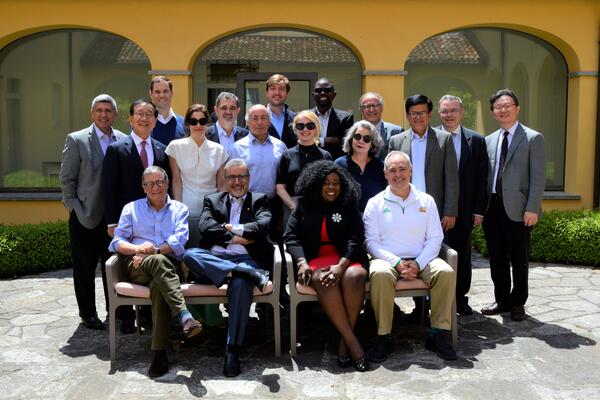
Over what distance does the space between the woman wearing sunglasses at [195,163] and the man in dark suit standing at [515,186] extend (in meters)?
2.38

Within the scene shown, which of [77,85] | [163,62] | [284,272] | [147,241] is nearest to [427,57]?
[163,62]

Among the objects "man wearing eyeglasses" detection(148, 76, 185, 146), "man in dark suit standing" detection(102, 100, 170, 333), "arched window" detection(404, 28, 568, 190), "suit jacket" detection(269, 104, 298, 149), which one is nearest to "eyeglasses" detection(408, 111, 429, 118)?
"suit jacket" detection(269, 104, 298, 149)

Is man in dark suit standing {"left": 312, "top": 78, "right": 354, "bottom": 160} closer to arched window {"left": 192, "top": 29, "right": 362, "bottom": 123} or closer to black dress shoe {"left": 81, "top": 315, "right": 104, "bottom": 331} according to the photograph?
black dress shoe {"left": 81, "top": 315, "right": 104, "bottom": 331}

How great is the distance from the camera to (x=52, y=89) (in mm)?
11188

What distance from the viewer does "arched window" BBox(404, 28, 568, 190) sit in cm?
1035

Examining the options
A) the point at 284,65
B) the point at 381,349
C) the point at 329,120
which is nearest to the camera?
the point at 381,349

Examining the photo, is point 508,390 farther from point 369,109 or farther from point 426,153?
point 369,109

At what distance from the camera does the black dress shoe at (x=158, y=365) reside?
4395 millimetres

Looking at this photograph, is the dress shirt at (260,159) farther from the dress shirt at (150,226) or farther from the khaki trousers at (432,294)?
the khaki trousers at (432,294)

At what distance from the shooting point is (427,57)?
11859 mm

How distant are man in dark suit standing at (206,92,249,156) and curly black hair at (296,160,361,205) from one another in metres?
0.88

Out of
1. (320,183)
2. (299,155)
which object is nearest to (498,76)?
(299,155)

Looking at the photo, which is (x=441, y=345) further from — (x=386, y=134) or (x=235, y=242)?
(x=386, y=134)

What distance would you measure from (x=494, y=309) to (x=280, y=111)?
2.67 m
